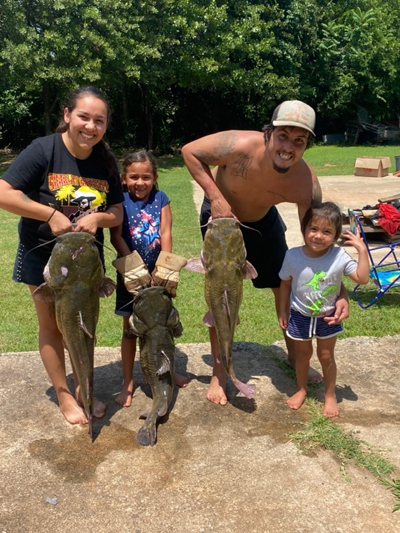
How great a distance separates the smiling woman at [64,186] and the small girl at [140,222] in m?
0.30

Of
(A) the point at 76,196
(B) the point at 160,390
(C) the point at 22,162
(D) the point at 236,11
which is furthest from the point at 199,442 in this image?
(D) the point at 236,11

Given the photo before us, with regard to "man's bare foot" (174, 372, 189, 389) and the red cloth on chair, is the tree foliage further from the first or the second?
"man's bare foot" (174, 372, 189, 389)

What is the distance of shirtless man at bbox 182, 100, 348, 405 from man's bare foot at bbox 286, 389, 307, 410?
48 cm

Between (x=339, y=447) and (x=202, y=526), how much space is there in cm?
106

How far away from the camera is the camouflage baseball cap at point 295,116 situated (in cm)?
326

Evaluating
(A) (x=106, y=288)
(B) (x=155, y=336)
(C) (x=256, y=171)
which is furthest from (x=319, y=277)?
(A) (x=106, y=288)

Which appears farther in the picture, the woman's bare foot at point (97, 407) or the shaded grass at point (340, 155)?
the shaded grass at point (340, 155)

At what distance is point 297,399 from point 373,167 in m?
16.2

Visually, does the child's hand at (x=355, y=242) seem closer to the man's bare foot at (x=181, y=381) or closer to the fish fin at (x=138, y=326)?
the fish fin at (x=138, y=326)

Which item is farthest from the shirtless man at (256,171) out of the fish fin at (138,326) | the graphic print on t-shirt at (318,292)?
the fish fin at (138,326)

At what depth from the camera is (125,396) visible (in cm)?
389

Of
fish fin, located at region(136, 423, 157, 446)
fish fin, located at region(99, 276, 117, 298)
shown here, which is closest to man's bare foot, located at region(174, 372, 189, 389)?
fish fin, located at region(136, 423, 157, 446)

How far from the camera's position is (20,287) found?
24.3 feet

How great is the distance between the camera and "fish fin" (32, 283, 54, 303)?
3229 millimetres
